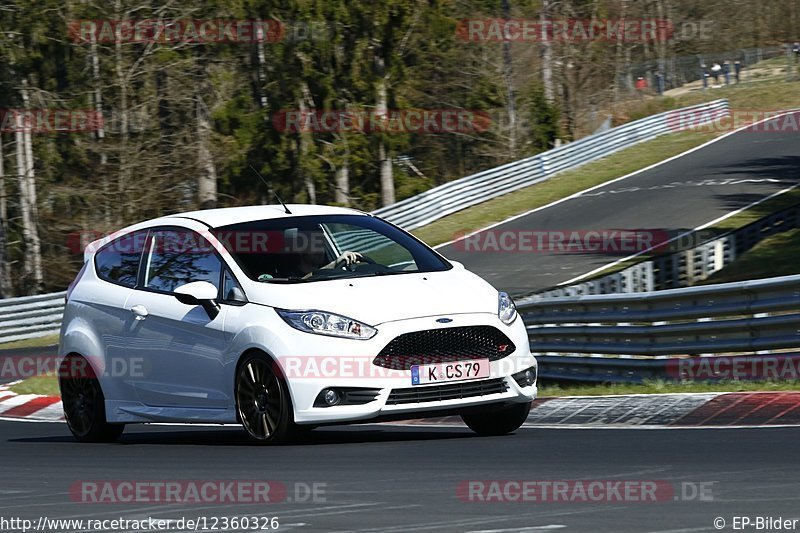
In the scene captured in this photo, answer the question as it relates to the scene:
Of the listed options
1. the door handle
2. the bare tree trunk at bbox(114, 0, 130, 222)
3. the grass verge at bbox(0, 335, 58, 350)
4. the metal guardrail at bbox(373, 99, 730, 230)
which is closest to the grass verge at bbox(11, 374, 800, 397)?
the door handle

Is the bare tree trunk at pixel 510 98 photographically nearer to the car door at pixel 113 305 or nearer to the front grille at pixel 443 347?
the car door at pixel 113 305

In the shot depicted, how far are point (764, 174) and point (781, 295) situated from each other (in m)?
25.2

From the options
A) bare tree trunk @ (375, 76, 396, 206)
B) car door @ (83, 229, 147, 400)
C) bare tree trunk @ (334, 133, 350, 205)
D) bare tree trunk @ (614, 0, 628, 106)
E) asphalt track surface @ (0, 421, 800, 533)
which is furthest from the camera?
bare tree trunk @ (614, 0, 628, 106)

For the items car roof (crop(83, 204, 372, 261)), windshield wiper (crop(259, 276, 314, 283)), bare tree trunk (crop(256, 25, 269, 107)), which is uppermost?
car roof (crop(83, 204, 372, 261))

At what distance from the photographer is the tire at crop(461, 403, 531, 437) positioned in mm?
9125

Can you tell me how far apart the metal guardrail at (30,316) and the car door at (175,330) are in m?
20.5

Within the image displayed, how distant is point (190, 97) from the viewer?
47.7 metres

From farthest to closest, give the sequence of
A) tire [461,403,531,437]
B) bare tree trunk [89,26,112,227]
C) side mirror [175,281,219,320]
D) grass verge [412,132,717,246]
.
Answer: bare tree trunk [89,26,112,227] → grass verge [412,132,717,246] → tire [461,403,531,437] → side mirror [175,281,219,320]

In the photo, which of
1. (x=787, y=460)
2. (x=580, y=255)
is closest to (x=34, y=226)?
(x=580, y=255)

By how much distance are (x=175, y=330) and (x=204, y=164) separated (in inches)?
1444

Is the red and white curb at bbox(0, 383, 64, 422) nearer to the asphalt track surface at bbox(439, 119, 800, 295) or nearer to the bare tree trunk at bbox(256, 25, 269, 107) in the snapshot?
the asphalt track surface at bbox(439, 119, 800, 295)

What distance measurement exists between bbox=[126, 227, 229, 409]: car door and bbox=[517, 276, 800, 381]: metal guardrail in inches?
170

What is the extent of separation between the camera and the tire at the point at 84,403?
33.9 ft

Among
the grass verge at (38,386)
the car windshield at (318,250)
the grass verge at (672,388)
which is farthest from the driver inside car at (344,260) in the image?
the grass verge at (38,386)
